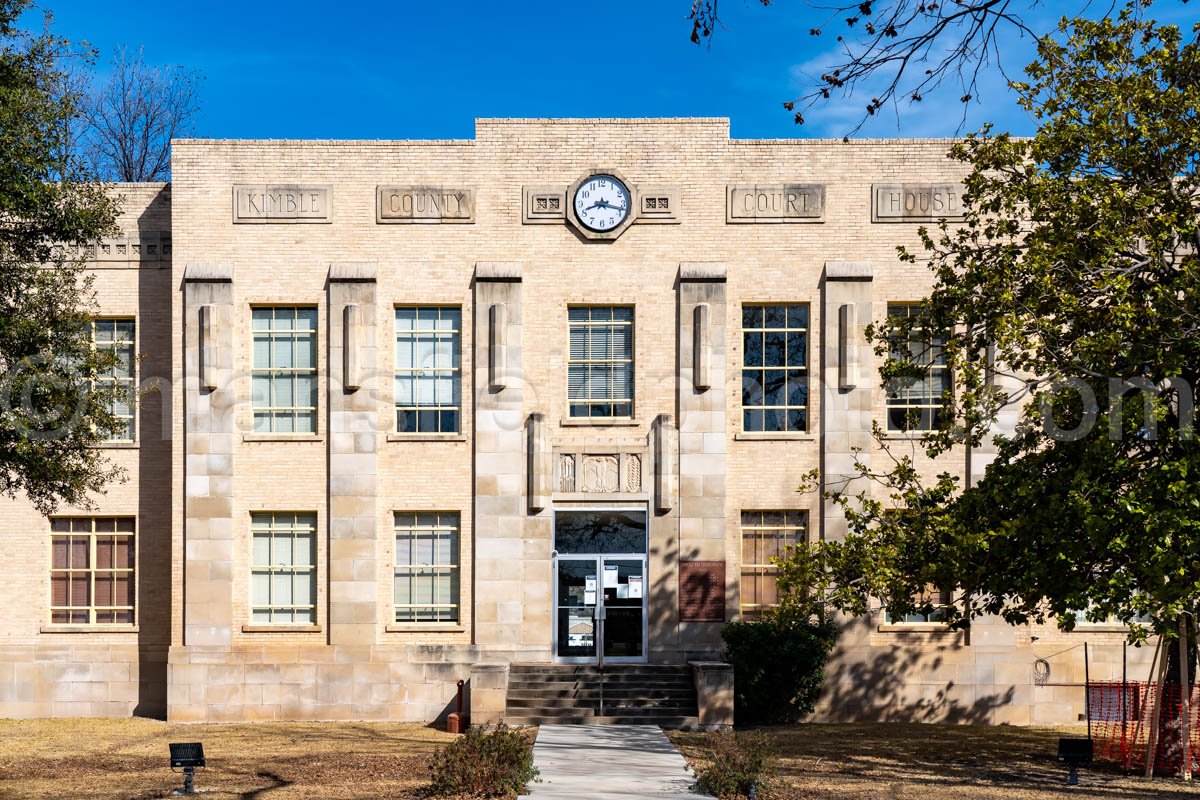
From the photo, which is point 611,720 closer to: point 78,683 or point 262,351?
point 262,351

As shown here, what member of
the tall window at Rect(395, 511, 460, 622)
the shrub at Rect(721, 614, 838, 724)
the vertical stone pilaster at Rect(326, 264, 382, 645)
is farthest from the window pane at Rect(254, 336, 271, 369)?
the shrub at Rect(721, 614, 838, 724)

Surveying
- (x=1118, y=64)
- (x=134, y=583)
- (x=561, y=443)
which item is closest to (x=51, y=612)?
(x=134, y=583)

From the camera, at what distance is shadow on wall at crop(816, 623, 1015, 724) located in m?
25.1

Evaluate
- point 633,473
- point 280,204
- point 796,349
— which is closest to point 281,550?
point 280,204

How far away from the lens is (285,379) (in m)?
25.8

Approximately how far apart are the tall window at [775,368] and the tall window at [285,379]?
28.6ft

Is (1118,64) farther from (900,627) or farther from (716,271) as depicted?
(900,627)

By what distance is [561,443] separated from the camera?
25578 millimetres

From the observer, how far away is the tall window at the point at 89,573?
26016 mm

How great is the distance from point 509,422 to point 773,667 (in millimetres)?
6943

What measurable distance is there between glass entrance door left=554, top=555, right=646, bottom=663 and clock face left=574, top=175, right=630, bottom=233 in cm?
668

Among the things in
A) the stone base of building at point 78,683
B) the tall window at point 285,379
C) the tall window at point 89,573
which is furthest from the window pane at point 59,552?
the tall window at point 285,379

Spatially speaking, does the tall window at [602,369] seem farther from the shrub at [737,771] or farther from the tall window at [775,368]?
the shrub at [737,771]

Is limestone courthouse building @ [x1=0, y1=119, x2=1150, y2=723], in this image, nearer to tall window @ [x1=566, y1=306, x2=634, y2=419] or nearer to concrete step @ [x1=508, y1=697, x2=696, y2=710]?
tall window @ [x1=566, y1=306, x2=634, y2=419]
